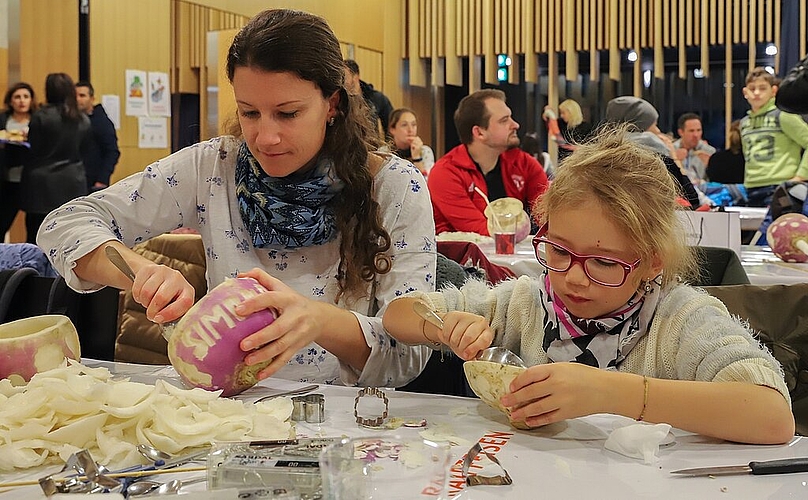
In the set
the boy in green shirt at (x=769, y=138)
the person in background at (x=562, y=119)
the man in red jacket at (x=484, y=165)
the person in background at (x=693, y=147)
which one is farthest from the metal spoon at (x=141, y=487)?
the person in background at (x=693, y=147)

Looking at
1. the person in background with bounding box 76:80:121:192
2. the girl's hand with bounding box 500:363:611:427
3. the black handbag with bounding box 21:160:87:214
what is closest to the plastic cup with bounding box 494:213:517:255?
the girl's hand with bounding box 500:363:611:427

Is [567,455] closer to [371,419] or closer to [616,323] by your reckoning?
[371,419]

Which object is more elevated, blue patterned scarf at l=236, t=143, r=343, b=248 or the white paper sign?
blue patterned scarf at l=236, t=143, r=343, b=248

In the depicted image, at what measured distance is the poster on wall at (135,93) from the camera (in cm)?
872

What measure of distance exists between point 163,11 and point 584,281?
8444 millimetres

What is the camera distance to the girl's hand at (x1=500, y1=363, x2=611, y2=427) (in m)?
1.25

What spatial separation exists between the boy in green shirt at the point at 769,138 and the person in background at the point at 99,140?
5485 mm

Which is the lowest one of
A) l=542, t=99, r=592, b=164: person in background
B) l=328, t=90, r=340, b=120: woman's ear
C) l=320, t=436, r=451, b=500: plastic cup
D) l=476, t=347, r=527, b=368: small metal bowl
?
l=320, t=436, r=451, b=500: plastic cup

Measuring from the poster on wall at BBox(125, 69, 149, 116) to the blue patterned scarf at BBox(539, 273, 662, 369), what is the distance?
7.86 m

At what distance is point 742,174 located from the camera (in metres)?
8.51

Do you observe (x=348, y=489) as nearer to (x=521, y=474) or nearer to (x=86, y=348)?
(x=521, y=474)

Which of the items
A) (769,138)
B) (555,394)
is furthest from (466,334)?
(769,138)

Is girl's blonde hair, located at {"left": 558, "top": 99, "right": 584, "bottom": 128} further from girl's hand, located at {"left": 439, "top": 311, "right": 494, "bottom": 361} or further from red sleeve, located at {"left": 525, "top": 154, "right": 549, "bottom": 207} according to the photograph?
girl's hand, located at {"left": 439, "top": 311, "right": 494, "bottom": 361}

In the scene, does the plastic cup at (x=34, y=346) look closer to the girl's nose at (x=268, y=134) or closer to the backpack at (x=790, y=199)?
the girl's nose at (x=268, y=134)
